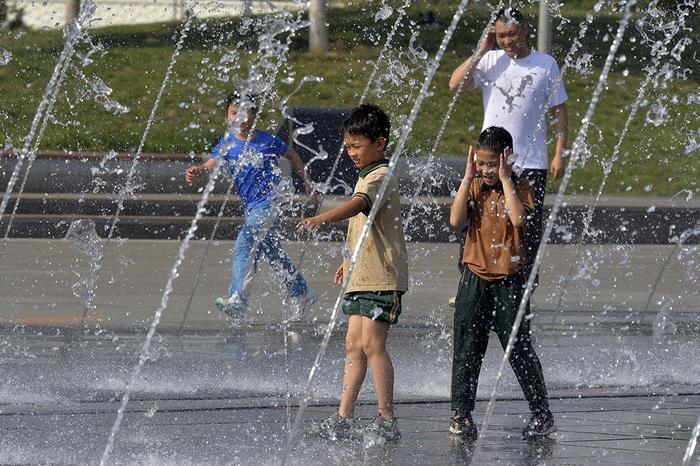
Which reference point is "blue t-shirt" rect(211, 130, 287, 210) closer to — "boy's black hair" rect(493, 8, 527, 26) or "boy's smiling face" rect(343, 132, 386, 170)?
"boy's black hair" rect(493, 8, 527, 26)

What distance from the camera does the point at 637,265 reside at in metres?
11.8

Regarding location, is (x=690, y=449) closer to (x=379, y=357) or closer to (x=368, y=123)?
(x=379, y=357)

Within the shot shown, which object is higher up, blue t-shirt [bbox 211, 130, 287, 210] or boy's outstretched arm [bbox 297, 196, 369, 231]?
blue t-shirt [bbox 211, 130, 287, 210]

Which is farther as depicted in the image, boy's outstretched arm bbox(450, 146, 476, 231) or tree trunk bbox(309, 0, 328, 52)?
tree trunk bbox(309, 0, 328, 52)

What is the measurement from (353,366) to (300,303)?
9.84ft

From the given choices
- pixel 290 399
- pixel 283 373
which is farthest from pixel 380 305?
pixel 283 373

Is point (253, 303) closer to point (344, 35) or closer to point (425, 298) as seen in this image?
point (425, 298)

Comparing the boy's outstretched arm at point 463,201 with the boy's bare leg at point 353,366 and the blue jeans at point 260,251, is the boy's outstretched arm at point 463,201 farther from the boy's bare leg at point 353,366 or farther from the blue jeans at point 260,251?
the blue jeans at point 260,251

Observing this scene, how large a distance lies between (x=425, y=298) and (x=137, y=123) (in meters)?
12.5

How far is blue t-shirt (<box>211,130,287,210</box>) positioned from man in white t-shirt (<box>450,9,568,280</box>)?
156 cm

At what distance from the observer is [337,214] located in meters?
5.14

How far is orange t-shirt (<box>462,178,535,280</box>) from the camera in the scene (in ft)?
17.8

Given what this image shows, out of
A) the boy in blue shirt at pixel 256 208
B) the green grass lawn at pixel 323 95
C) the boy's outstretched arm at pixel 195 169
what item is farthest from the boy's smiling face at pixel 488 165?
the green grass lawn at pixel 323 95

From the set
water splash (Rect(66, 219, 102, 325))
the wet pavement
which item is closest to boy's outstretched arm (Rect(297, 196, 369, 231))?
the wet pavement
